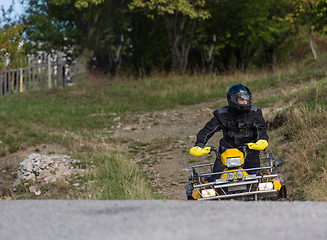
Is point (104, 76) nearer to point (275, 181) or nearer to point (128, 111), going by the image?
point (128, 111)

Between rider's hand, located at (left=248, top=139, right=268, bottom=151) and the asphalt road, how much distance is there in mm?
1129

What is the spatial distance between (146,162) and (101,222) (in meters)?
6.44

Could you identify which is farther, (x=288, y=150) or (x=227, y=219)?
(x=288, y=150)

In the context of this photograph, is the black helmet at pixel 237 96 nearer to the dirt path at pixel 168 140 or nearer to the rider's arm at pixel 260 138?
the rider's arm at pixel 260 138

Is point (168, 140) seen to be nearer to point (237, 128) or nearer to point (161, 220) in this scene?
point (237, 128)

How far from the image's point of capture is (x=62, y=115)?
47.3ft

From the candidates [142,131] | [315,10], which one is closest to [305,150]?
[142,131]

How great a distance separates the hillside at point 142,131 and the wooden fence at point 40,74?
1.06 metres

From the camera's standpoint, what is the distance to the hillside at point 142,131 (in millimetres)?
7848

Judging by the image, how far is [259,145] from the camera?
17.1ft

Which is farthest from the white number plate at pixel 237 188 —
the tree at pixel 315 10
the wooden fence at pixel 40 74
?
the wooden fence at pixel 40 74

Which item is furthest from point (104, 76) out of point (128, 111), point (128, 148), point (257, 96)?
point (128, 148)

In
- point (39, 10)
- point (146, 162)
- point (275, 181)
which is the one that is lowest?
point (146, 162)

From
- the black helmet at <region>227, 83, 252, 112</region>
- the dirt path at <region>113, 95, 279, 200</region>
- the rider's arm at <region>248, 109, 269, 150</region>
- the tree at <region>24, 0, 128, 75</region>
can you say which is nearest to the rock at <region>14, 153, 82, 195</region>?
the dirt path at <region>113, 95, 279, 200</region>
